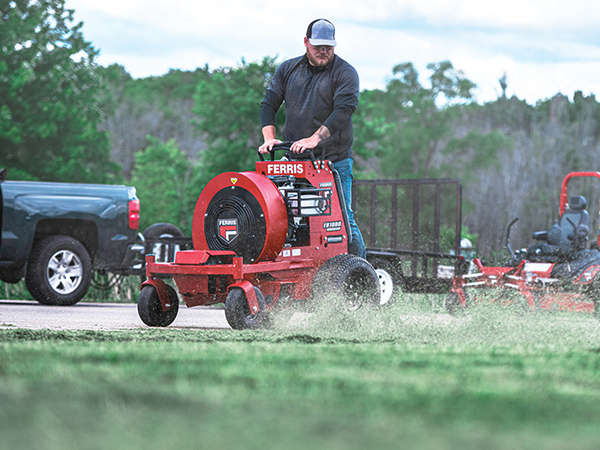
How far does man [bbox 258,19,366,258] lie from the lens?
7.30 meters

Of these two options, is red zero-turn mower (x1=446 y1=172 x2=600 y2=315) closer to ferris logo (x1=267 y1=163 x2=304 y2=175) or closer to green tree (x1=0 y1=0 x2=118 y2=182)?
ferris logo (x1=267 y1=163 x2=304 y2=175)

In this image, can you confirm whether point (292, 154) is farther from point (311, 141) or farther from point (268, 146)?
point (311, 141)

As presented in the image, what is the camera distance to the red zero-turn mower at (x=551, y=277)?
33.1 feet

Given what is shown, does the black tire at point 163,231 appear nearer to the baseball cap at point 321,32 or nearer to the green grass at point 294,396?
the baseball cap at point 321,32

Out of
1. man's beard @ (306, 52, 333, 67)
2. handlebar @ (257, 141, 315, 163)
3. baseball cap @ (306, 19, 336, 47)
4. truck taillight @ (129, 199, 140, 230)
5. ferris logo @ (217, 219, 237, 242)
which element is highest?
baseball cap @ (306, 19, 336, 47)

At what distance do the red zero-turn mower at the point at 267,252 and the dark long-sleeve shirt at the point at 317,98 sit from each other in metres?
0.28

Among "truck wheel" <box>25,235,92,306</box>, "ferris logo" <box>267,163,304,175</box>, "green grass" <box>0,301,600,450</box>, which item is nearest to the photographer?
"green grass" <box>0,301,600,450</box>

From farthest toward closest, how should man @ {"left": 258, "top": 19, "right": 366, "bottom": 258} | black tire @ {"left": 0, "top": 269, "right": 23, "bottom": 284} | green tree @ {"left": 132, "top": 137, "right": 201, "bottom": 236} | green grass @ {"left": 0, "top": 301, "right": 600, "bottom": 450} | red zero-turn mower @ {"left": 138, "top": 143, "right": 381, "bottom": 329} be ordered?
1. green tree @ {"left": 132, "top": 137, "right": 201, "bottom": 236}
2. black tire @ {"left": 0, "top": 269, "right": 23, "bottom": 284}
3. man @ {"left": 258, "top": 19, "right": 366, "bottom": 258}
4. red zero-turn mower @ {"left": 138, "top": 143, "right": 381, "bottom": 329}
5. green grass @ {"left": 0, "top": 301, "right": 600, "bottom": 450}

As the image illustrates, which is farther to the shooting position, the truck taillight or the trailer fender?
the truck taillight

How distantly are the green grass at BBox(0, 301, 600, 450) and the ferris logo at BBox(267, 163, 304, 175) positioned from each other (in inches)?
98.6

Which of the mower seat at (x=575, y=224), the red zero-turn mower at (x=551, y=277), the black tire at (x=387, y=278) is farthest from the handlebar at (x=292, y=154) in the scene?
the mower seat at (x=575, y=224)

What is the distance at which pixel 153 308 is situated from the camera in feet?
23.5

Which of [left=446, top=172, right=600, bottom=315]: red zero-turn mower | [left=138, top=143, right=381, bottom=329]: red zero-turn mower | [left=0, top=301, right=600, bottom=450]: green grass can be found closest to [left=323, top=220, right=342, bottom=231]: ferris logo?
[left=138, top=143, right=381, bottom=329]: red zero-turn mower

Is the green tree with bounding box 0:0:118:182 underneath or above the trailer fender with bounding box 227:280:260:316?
above
